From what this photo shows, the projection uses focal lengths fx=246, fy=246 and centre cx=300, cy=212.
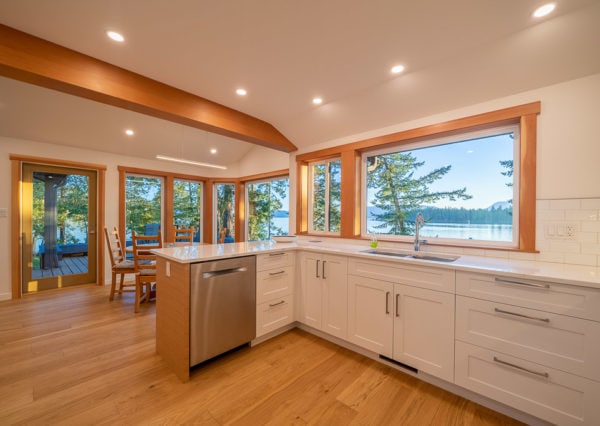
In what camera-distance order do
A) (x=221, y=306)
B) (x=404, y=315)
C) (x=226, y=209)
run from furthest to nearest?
(x=226, y=209)
(x=221, y=306)
(x=404, y=315)

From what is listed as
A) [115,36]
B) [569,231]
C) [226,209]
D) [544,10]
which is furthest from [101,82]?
[226,209]

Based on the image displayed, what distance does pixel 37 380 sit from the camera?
1.81 m

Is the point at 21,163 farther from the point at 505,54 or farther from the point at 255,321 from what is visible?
the point at 505,54

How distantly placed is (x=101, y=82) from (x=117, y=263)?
9.92ft

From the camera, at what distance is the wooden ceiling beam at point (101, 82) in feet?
5.45

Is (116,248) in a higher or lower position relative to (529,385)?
higher

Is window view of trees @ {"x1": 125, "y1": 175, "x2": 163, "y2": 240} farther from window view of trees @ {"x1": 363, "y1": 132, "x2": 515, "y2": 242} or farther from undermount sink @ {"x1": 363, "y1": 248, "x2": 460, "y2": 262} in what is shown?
undermount sink @ {"x1": 363, "y1": 248, "x2": 460, "y2": 262}

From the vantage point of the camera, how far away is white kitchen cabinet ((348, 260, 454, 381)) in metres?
1.74

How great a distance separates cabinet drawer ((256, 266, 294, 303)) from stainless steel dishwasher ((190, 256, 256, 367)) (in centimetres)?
8

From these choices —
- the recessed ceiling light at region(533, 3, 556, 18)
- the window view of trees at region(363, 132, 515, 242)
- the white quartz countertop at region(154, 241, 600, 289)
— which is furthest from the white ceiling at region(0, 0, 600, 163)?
the white quartz countertop at region(154, 241, 600, 289)

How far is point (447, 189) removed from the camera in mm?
2482

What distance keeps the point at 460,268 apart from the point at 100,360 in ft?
9.61

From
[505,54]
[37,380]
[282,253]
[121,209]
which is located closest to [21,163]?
[121,209]

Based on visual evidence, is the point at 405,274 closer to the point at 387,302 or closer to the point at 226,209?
the point at 387,302
